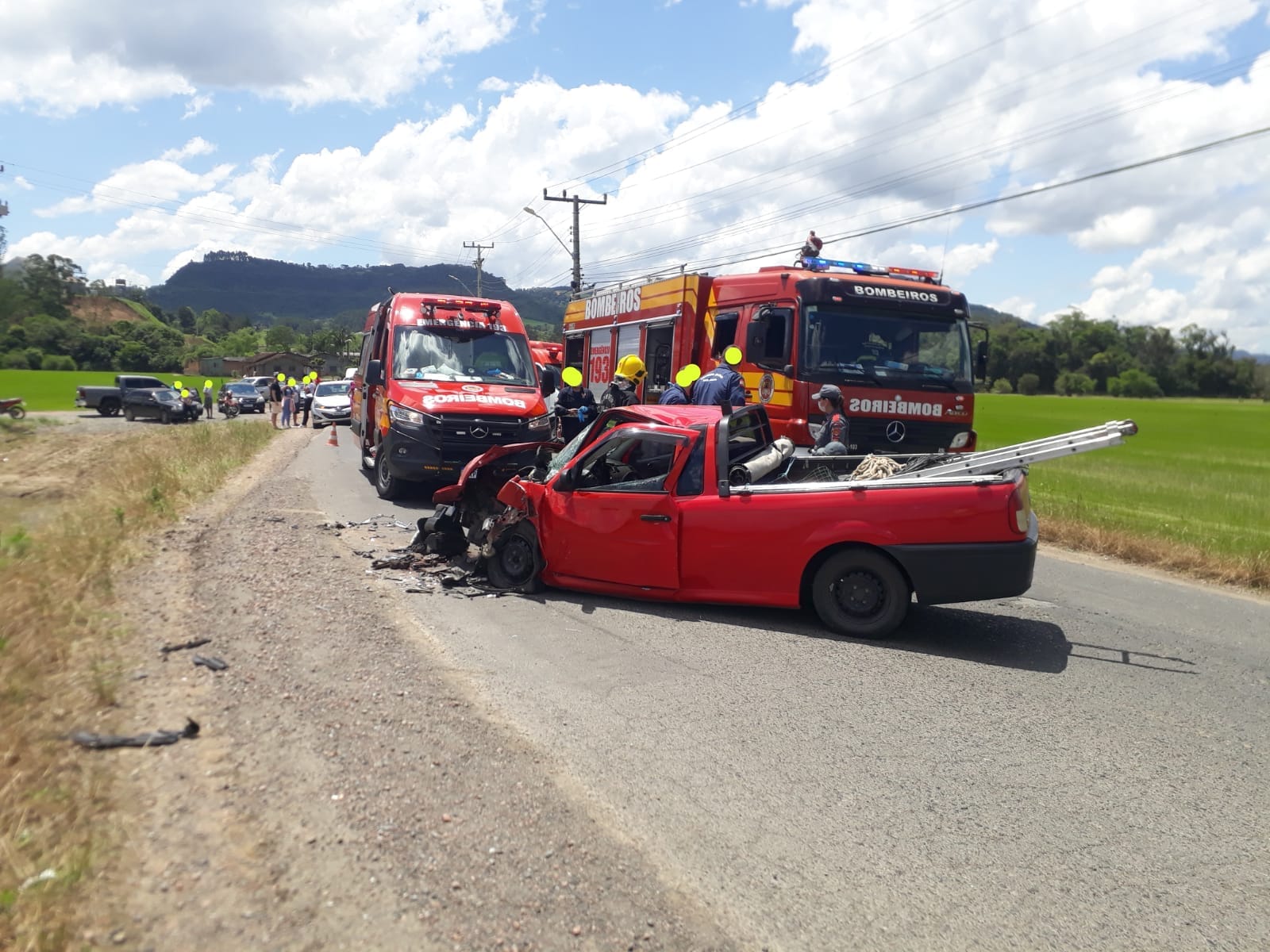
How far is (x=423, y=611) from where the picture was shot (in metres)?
7.39

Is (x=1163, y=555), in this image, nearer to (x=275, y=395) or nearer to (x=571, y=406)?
(x=571, y=406)

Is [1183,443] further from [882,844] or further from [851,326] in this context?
[882,844]

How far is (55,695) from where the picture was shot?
191 inches

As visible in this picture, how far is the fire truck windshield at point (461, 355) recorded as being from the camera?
45.1 feet

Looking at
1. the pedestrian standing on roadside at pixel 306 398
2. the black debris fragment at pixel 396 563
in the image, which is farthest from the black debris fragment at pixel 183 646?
the pedestrian standing on roadside at pixel 306 398

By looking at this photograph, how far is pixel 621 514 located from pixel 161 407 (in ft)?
136

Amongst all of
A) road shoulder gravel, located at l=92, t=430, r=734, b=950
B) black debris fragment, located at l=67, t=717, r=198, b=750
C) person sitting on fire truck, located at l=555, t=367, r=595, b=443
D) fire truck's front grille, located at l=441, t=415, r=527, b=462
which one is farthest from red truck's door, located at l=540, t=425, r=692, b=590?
person sitting on fire truck, located at l=555, t=367, r=595, b=443

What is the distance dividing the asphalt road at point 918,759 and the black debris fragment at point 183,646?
4.79 ft

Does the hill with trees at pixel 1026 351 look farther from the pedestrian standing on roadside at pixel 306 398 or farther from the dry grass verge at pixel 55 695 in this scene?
the dry grass verge at pixel 55 695

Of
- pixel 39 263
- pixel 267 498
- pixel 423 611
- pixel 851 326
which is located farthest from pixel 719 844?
pixel 39 263

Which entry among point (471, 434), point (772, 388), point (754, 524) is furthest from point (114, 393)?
point (754, 524)

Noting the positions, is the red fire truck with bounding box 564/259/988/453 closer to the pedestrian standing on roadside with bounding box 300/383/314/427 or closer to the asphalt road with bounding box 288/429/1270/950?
the asphalt road with bounding box 288/429/1270/950

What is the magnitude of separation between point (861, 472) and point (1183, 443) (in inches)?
1789

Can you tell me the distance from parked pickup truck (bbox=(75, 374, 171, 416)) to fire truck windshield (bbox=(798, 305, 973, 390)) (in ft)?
137
